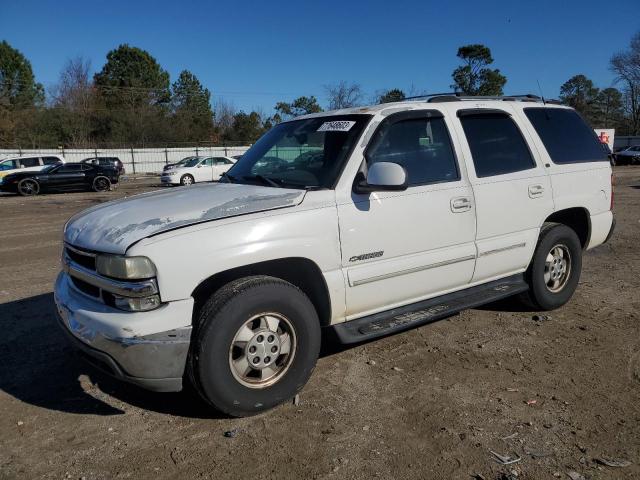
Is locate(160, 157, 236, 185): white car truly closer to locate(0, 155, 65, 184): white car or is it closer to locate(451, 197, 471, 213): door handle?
locate(0, 155, 65, 184): white car

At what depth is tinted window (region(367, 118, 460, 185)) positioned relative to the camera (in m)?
3.75

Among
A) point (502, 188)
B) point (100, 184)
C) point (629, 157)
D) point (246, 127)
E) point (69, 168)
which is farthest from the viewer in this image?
point (246, 127)

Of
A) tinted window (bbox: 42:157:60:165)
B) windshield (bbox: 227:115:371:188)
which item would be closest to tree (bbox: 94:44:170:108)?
tinted window (bbox: 42:157:60:165)

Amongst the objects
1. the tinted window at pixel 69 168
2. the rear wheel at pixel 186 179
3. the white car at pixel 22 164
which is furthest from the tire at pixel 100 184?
the rear wheel at pixel 186 179

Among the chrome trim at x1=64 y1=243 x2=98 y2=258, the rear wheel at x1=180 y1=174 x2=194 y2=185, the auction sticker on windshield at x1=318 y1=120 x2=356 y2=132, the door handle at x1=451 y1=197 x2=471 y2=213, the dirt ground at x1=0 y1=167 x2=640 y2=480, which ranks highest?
the auction sticker on windshield at x1=318 y1=120 x2=356 y2=132

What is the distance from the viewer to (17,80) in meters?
61.1

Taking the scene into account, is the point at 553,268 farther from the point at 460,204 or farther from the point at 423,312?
the point at 423,312

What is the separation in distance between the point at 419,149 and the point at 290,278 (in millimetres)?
1415

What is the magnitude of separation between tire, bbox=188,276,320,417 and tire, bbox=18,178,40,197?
896 inches

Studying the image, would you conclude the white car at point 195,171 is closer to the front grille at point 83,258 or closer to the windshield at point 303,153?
the windshield at point 303,153

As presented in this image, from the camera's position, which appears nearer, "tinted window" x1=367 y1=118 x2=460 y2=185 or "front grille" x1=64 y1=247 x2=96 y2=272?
"front grille" x1=64 y1=247 x2=96 y2=272

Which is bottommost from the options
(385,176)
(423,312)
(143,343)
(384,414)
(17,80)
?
(384,414)

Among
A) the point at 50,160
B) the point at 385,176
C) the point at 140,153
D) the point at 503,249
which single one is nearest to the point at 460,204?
the point at 503,249

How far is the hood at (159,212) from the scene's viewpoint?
295 centimetres
